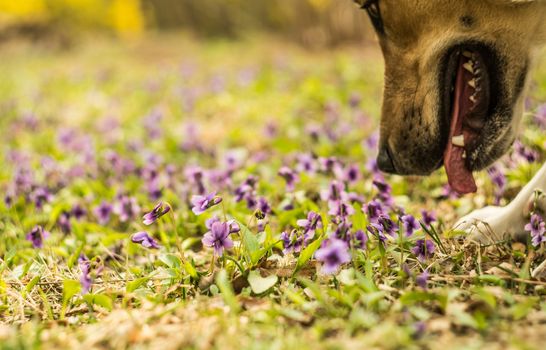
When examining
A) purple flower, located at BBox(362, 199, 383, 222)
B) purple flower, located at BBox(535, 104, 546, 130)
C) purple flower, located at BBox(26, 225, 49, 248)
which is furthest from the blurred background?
purple flower, located at BBox(362, 199, 383, 222)

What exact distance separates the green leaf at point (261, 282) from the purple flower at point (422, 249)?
582 mm

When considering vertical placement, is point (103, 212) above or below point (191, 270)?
below

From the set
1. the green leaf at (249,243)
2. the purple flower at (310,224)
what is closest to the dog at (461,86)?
the purple flower at (310,224)

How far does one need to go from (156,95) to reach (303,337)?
7427 mm

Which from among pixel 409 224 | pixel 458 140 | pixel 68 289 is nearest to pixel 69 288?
pixel 68 289

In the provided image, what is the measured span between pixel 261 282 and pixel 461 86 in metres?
1.43

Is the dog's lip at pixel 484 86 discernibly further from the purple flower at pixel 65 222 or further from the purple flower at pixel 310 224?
the purple flower at pixel 65 222

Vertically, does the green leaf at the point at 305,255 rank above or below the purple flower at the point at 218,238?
below

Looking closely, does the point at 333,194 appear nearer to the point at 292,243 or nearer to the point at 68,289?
the point at 292,243

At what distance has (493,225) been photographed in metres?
3.03

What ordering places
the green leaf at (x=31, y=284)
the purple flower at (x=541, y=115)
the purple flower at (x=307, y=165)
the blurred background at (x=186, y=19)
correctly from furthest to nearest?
the blurred background at (x=186, y=19), the purple flower at (x=541, y=115), the purple flower at (x=307, y=165), the green leaf at (x=31, y=284)

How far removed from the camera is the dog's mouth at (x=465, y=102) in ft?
10.1

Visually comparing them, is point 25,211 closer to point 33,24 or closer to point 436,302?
point 436,302

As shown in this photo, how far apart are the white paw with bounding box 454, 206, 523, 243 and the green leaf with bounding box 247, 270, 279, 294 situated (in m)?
0.96
